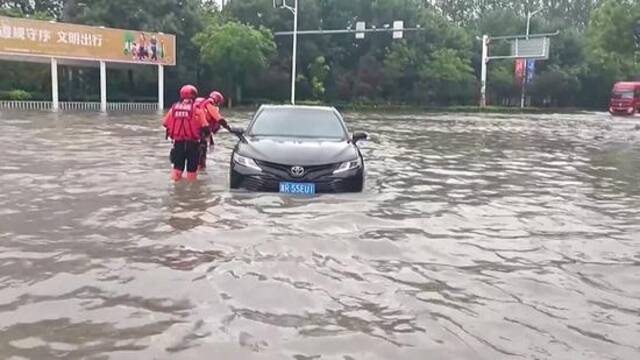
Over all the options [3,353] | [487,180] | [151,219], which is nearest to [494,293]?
[3,353]

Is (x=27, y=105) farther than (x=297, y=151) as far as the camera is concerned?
Yes

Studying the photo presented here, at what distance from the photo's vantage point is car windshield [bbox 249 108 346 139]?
31.9 ft

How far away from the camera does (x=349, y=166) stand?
887 centimetres

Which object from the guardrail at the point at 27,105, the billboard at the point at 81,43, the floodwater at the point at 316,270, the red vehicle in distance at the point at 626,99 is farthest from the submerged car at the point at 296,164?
the red vehicle in distance at the point at 626,99

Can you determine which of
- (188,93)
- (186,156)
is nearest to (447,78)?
(186,156)

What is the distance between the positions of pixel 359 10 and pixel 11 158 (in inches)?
2048

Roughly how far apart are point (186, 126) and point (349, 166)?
2.46m

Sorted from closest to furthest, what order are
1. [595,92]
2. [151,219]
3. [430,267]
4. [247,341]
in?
[247,341]
[430,267]
[151,219]
[595,92]

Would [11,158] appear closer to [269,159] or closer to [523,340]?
[269,159]

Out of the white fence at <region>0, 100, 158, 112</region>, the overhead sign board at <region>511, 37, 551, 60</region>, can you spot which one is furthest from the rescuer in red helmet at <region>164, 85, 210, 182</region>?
the overhead sign board at <region>511, 37, 551, 60</region>

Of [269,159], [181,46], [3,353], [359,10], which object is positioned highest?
[359,10]

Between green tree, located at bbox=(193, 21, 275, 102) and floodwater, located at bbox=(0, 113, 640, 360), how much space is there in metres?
38.4

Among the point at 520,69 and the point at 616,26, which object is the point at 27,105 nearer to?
the point at 616,26

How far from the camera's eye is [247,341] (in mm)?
3992
